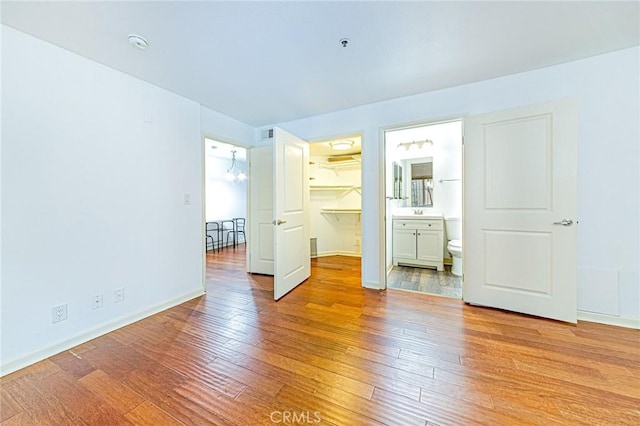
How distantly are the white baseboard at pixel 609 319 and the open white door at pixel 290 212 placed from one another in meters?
2.88

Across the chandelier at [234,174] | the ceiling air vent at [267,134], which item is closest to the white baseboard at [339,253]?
the ceiling air vent at [267,134]

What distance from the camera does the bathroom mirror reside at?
14.6 feet

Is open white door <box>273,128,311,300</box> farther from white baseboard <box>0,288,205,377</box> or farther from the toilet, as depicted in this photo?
the toilet

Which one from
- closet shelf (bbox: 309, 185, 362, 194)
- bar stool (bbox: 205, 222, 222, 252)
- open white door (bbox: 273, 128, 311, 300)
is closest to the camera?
open white door (bbox: 273, 128, 311, 300)

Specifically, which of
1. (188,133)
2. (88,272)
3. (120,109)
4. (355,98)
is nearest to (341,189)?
(355,98)

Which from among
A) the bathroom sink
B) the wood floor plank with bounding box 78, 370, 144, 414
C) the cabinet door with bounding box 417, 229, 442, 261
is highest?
the bathroom sink

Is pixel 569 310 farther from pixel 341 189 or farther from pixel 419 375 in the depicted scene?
pixel 341 189

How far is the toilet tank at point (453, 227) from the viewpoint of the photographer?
4.06 meters

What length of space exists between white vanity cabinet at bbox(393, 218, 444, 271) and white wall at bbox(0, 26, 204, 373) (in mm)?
3204

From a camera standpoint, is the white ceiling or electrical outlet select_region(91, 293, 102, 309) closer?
the white ceiling

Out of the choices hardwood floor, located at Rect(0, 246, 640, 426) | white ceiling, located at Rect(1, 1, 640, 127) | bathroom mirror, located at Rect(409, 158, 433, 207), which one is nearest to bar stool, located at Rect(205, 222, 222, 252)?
hardwood floor, located at Rect(0, 246, 640, 426)

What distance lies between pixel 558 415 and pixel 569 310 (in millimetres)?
1381

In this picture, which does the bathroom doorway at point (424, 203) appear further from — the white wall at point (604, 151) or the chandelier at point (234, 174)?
the chandelier at point (234, 174)

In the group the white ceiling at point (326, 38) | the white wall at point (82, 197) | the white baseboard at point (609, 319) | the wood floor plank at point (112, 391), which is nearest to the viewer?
the wood floor plank at point (112, 391)
